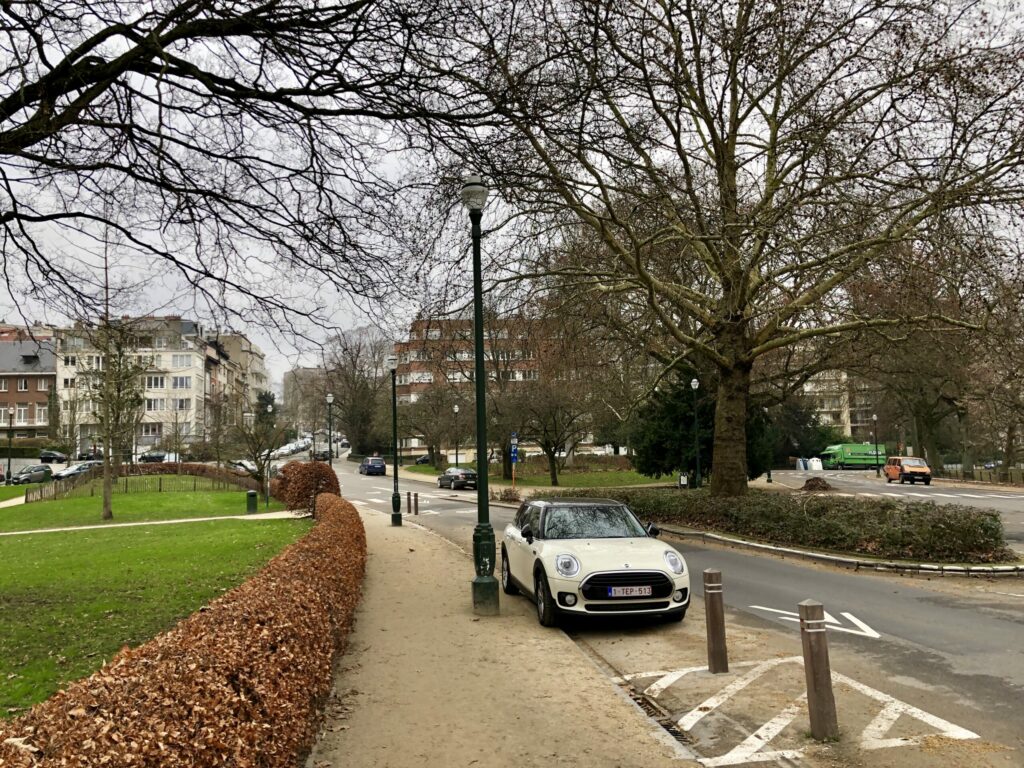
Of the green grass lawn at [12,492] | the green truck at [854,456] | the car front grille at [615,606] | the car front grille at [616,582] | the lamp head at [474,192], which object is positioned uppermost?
the lamp head at [474,192]

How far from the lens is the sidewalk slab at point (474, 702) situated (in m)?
4.76

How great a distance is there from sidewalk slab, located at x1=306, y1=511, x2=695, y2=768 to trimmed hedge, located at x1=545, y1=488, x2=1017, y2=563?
24.5ft

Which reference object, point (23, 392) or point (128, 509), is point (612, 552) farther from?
point (23, 392)

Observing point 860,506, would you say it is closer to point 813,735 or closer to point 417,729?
point 813,735

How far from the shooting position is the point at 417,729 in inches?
206

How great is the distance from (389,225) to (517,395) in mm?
35203

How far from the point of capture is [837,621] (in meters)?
8.83

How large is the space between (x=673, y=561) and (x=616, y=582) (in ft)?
2.68

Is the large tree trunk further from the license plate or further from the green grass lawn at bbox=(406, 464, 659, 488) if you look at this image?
the green grass lawn at bbox=(406, 464, 659, 488)

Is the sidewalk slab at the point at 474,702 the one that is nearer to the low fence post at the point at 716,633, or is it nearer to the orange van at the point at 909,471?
the low fence post at the point at 716,633

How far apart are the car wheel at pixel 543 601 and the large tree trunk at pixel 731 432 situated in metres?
11.5

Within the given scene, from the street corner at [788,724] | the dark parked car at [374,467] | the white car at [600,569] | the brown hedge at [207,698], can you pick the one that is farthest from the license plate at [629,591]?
the dark parked car at [374,467]

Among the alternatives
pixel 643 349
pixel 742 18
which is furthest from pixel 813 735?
pixel 643 349

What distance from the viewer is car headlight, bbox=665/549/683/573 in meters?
8.52
